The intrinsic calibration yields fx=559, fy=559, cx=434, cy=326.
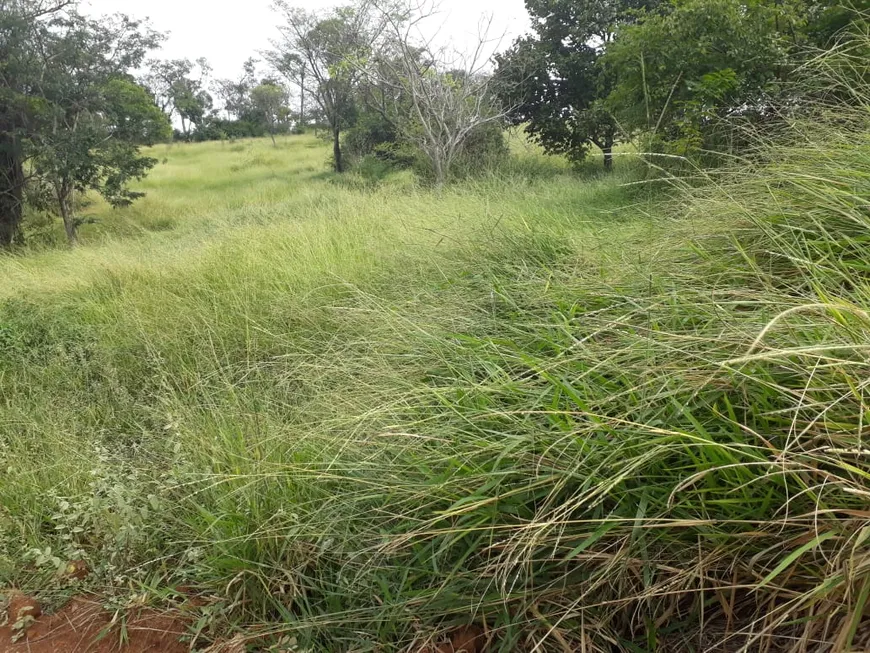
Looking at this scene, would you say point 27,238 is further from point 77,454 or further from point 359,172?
point 77,454

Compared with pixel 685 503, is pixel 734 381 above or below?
above

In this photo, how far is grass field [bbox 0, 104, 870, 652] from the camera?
1.24m

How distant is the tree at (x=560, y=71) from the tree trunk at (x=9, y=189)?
10.5 metres

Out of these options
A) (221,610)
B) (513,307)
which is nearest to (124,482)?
(221,610)

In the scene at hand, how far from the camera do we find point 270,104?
38.8 meters

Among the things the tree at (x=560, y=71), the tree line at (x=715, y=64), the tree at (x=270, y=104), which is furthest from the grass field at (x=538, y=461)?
the tree at (x=270, y=104)

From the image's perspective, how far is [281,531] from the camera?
179 cm

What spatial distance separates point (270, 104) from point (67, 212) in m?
29.2

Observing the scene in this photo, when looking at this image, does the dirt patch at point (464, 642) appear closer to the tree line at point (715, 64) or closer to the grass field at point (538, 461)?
the grass field at point (538, 461)

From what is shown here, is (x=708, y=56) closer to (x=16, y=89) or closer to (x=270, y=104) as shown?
(x=16, y=89)

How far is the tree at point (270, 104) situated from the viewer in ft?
126

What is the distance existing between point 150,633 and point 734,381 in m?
1.90

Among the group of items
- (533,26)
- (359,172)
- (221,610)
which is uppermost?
(533,26)

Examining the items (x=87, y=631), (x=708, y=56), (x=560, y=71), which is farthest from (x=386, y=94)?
(x=87, y=631)
